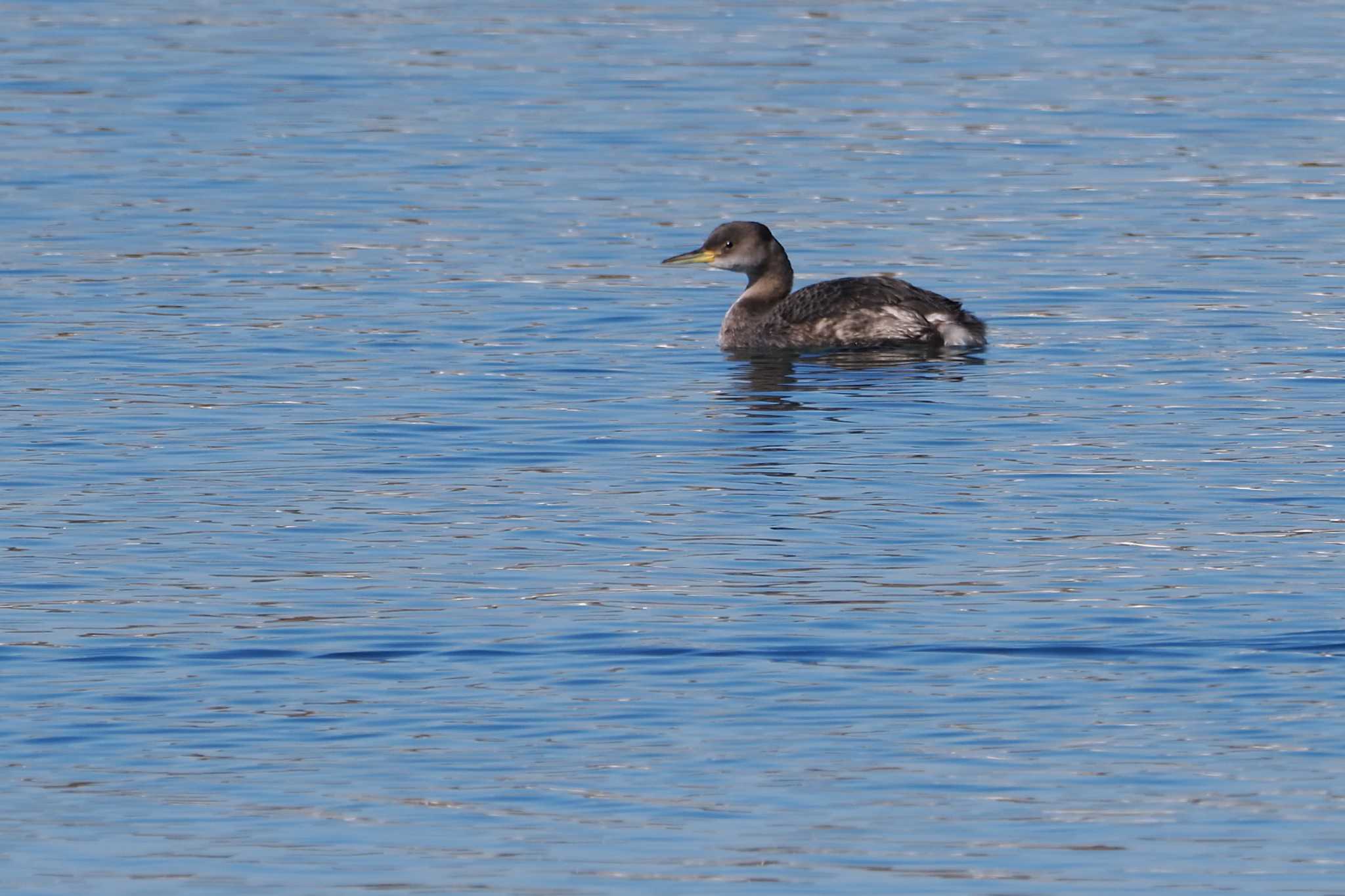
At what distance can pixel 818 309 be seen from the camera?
18.8 metres

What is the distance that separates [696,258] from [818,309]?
133cm

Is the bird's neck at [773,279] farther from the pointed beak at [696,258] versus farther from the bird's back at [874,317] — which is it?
the bird's back at [874,317]

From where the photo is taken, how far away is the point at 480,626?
1128cm

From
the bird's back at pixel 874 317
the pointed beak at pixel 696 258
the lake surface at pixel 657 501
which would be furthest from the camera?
the pointed beak at pixel 696 258

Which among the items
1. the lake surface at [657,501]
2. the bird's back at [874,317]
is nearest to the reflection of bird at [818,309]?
the bird's back at [874,317]

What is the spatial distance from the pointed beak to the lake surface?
49cm

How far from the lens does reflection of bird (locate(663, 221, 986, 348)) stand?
18.4 m

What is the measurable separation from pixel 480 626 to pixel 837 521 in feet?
8.27

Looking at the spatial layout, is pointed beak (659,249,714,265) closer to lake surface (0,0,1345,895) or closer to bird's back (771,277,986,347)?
lake surface (0,0,1345,895)

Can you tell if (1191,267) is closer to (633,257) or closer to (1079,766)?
(633,257)

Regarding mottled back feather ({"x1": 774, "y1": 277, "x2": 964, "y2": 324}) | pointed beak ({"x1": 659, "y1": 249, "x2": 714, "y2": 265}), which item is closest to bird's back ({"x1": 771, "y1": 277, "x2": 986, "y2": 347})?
mottled back feather ({"x1": 774, "y1": 277, "x2": 964, "y2": 324})

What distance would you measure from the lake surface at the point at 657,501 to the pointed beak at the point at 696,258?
0.49 metres

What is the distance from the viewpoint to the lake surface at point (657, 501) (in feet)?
30.3

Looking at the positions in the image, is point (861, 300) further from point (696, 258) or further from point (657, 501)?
point (657, 501)
